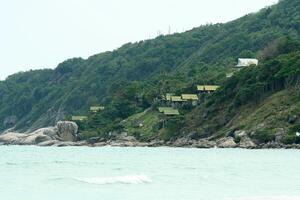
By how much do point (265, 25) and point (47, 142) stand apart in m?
79.2

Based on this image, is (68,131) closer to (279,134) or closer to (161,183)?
(279,134)

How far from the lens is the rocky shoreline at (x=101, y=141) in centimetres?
9304

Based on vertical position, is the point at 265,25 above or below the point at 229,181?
above

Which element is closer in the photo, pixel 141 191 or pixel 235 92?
pixel 141 191

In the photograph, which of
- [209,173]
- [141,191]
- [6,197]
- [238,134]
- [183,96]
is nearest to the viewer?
[6,197]

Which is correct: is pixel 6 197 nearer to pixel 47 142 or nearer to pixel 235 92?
pixel 235 92

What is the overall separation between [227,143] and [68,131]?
48320 mm

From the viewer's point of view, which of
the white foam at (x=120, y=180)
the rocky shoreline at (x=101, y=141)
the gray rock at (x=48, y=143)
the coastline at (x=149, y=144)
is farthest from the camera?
the gray rock at (x=48, y=143)

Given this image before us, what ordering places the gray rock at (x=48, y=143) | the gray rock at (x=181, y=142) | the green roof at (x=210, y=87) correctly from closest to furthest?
the gray rock at (x=181, y=142) → the green roof at (x=210, y=87) → the gray rock at (x=48, y=143)

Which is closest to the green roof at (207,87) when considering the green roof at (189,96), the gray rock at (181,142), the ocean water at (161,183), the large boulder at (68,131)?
the green roof at (189,96)

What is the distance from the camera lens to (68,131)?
13662 cm

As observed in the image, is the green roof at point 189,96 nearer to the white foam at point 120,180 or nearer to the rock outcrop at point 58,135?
the rock outcrop at point 58,135

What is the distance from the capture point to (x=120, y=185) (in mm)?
38156

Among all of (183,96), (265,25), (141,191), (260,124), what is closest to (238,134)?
(260,124)
